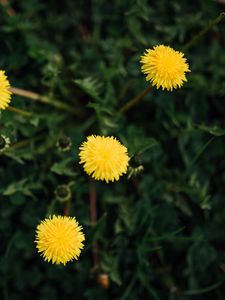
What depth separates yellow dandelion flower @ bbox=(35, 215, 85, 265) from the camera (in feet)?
5.45

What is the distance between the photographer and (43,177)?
7.56 ft

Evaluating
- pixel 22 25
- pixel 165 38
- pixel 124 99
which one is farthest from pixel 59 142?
pixel 165 38

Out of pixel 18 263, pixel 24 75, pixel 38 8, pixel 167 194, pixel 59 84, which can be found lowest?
pixel 18 263

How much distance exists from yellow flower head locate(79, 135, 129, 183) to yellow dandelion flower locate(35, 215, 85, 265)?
0.25m

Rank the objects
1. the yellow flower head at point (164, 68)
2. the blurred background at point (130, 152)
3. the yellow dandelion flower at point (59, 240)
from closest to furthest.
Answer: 1. the yellow dandelion flower at point (59, 240)
2. the yellow flower head at point (164, 68)
3. the blurred background at point (130, 152)

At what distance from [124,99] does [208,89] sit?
0.50 metres

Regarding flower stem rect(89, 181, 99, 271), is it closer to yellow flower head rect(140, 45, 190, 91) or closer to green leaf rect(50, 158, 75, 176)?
green leaf rect(50, 158, 75, 176)

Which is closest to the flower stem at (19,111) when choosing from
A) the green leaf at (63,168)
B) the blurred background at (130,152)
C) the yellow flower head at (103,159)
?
the blurred background at (130,152)

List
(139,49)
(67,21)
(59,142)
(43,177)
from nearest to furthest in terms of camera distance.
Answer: (59,142)
(43,177)
(139,49)
(67,21)

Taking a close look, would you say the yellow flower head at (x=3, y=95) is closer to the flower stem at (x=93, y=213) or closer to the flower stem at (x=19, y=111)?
the flower stem at (x=19, y=111)

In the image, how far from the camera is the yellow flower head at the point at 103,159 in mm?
1665

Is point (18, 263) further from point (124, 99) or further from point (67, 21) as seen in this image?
point (67, 21)

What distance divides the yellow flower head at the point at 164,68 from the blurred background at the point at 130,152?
0.34m

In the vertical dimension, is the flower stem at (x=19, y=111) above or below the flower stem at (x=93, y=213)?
above
